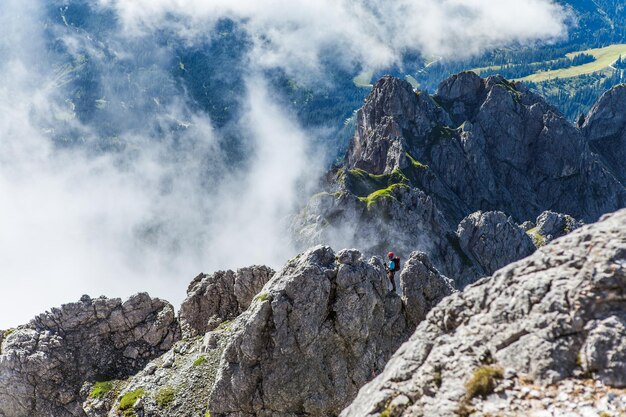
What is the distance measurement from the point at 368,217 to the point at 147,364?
4280 inches

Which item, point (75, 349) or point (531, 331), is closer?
point (531, 331)

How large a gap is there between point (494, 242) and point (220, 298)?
119m

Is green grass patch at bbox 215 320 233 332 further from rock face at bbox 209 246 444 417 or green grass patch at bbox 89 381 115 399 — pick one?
green grass patch at bbox 89 381 115 399

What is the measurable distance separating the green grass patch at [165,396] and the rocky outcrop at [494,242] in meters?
132

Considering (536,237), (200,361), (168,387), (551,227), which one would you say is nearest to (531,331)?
(200,361)

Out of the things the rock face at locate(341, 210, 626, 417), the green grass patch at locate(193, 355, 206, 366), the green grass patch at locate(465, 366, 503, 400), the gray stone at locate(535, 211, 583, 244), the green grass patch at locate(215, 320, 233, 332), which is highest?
the gray stone at locate(535, 211, 583, 244)

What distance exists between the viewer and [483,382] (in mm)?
21844

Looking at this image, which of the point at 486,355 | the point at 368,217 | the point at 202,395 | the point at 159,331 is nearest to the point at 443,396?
the point at 486,355

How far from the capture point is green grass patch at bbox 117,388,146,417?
61.7m

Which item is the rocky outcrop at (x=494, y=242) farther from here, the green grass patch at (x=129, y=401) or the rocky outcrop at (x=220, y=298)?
the green grass patch at (x=129, y=401)

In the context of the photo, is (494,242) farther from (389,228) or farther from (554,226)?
(389,228)

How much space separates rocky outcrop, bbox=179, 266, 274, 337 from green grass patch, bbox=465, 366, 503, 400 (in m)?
58.3

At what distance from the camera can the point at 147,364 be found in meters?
72.8

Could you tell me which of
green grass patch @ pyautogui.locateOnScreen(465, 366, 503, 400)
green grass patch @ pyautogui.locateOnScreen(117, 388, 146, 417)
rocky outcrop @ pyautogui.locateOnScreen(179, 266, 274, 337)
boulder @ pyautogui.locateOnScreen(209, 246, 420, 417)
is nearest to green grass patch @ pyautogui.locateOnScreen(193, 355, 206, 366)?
green grass patch @ pyautogui.locateOnScreen(117, 388, 146, 417)
